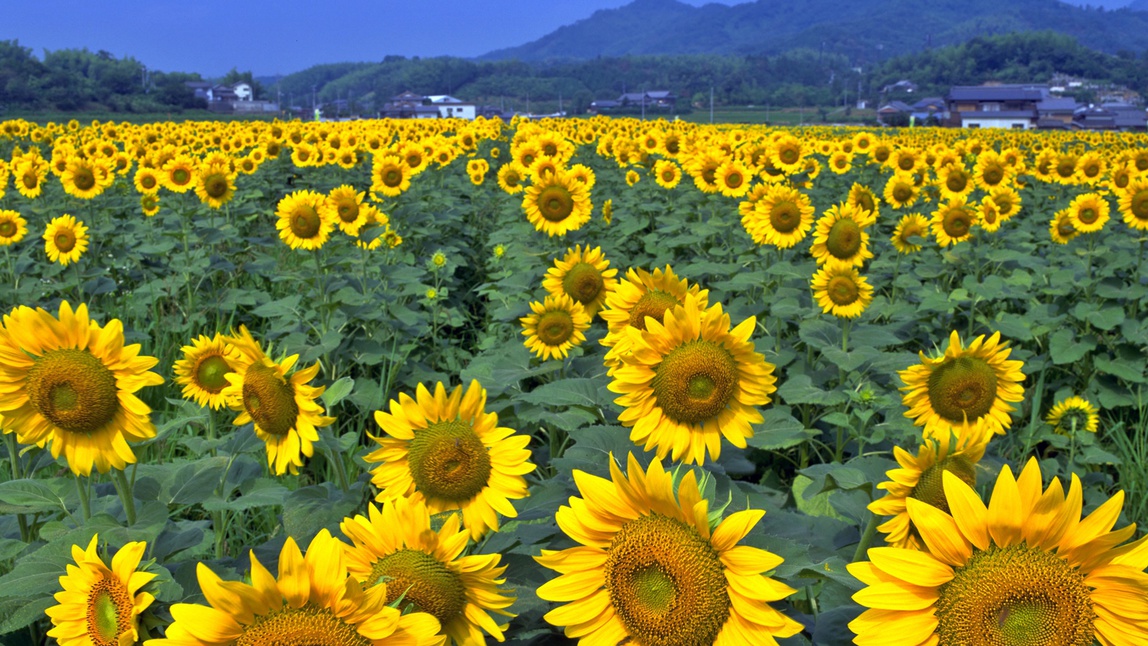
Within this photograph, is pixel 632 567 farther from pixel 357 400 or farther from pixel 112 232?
pixel 112 232

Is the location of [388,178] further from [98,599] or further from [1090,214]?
[98,599]

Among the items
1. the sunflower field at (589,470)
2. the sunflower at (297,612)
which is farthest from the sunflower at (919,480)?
the sunflower at (297,612)

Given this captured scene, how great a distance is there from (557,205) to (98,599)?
4.34 meters

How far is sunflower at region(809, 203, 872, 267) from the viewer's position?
491cm

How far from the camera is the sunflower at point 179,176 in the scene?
769cm

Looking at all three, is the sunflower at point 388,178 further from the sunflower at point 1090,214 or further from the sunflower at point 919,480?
the sunflower at point 919,480

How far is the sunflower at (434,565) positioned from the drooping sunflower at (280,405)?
0.70 metres

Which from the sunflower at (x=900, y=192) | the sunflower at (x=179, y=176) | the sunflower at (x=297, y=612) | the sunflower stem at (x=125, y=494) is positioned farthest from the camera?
the sunflower at (x=179, y=176)

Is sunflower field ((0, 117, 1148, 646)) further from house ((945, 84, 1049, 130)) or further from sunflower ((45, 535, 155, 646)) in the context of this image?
house ((945, 84, 1049, 130))

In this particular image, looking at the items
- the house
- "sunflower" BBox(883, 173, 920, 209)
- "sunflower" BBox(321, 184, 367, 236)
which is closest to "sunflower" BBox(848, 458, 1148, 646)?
"sunflower" BBox(321, 184, 367, 236)

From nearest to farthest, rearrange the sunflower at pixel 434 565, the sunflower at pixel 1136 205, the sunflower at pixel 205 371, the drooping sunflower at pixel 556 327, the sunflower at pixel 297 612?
the sunflower at pixel 297 612 < the sunflower at pixel 434 565 < the sunflower at pixel 205 371 < the drooping sunflower at pixel 556 327 < the sunflower at pixel 1136 205

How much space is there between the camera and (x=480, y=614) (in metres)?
1.48

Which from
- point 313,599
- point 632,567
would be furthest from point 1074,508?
point 313,599

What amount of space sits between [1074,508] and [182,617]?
121cm
